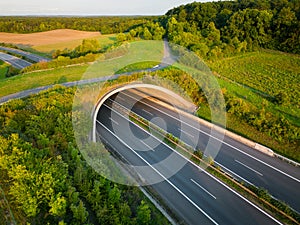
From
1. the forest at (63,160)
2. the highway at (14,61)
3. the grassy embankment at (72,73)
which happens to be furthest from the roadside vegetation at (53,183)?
the highway at (14,61)

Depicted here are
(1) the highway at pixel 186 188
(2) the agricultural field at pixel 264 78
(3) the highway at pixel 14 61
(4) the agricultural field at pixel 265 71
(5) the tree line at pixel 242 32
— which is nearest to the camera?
(1) the highway at pixel 186 188

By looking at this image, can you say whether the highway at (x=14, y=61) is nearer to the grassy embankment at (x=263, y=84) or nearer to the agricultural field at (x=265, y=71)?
the grassy embankment at (x=263, y=84)

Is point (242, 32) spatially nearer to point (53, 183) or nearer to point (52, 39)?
point (53, 183)

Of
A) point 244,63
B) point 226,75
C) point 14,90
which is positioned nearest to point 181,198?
point 14,90

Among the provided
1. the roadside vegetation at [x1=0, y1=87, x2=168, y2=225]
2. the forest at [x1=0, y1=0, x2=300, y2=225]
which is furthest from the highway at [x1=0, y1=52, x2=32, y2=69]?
the roadside vegetation at [x1=0, y1=87, x2=168, y2=225]

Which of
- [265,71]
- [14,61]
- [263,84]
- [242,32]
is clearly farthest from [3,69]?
[242,32]
